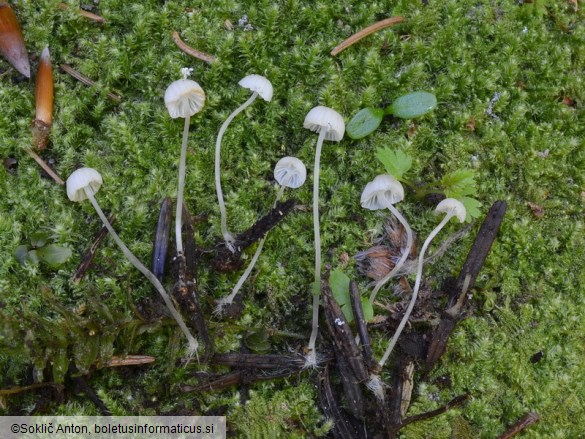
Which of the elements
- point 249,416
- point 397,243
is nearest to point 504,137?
point 397,243

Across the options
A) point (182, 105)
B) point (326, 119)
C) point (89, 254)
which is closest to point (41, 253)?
point (89, 254)

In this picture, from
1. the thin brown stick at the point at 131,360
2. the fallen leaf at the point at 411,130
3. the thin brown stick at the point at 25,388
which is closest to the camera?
the thin brown stick at the point at 25,388

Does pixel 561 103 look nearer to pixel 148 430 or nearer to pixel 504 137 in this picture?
pixel 504 137

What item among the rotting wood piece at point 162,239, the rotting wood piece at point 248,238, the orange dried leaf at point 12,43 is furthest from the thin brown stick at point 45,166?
the rotting wood piece at point 248,238

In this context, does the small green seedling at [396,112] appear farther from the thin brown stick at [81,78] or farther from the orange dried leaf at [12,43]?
the orange dried leaf at [12,43]

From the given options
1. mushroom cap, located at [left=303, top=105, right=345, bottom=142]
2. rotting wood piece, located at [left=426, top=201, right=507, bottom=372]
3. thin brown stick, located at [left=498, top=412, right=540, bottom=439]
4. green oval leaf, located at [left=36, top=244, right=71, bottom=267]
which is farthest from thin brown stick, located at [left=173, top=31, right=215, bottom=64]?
thin brown stick, located at [left=498, top=412, right=540, bottom=439]

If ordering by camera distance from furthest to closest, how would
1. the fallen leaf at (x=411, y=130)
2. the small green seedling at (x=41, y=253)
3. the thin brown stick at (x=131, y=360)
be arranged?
1. the fallen leaf at (x=411, y=130)
2. the small green seedling at (x=41, y=253)
3. the thin brown stick at (x=131, y=360)
